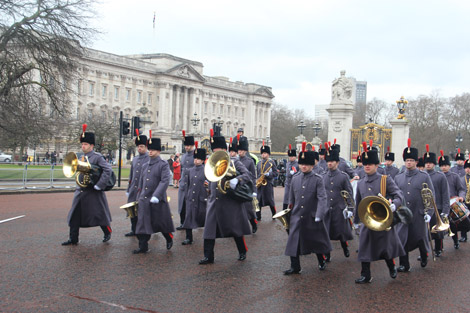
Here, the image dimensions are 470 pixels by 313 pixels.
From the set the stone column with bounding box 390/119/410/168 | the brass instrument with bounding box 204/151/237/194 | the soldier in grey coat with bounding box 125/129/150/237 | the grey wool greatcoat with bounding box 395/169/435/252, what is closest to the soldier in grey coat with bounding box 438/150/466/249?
the grey wool greatcoat with bounding box 395/169/435/252

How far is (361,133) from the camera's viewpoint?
1221 inches

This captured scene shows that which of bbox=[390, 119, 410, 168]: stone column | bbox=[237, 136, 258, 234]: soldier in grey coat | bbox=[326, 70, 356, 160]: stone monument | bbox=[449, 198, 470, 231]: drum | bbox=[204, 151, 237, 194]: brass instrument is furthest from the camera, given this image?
bbox=[326, 70, 356, 160]: stone monument

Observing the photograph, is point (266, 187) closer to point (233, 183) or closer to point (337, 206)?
point (337, 206)

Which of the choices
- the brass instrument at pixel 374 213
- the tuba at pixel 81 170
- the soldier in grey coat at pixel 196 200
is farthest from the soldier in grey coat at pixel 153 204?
the brass instrument at pixel 374 213

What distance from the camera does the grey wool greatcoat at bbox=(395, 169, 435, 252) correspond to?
28.6ft

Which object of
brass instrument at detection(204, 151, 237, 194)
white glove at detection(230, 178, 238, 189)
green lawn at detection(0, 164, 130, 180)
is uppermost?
brass instrument at detection(204, 151, 237, 194)

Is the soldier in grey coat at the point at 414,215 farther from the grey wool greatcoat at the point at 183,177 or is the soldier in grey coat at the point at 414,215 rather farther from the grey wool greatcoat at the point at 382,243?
the grey wool greatcoat at the point at 183,177

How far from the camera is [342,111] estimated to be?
30781mm

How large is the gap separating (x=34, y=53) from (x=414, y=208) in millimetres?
21687

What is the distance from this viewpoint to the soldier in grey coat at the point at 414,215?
8664mm

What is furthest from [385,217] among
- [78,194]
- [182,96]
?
[182,96]

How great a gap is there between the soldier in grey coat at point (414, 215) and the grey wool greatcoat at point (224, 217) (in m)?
2.53

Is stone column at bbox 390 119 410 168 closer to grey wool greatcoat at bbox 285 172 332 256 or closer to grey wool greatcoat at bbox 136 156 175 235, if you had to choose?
grey wool greatcoat at bbox 136 156 175 235

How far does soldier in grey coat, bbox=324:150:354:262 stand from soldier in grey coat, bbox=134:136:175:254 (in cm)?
290
